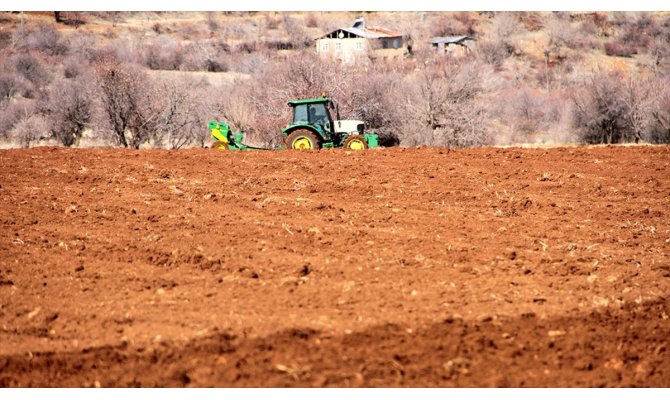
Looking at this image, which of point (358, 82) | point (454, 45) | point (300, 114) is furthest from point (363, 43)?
point (300, 114)

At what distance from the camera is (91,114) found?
29.6 m

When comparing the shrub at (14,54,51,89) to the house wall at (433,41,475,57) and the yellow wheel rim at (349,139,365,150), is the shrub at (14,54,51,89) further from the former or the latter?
the yellow wheel rim at (349,139,365,150)

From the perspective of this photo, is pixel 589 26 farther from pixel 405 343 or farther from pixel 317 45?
pixel 405 343

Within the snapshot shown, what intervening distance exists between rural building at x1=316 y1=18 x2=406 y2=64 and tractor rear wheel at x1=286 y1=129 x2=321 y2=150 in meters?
31.1

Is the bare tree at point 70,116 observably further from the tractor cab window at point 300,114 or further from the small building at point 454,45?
the small building at point 454,45

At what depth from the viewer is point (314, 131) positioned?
1772 cm

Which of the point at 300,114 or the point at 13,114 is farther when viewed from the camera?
the point at 13,114

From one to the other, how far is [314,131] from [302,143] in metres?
0.43

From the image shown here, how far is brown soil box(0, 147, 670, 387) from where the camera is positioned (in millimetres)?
5102

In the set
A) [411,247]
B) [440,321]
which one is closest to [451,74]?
[411,247]

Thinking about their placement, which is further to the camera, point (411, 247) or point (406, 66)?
point (406, 66)

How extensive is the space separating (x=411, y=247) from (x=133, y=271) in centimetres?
275

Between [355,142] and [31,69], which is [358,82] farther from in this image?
[31,69]

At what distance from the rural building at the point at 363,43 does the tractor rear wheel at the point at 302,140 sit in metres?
31.1
